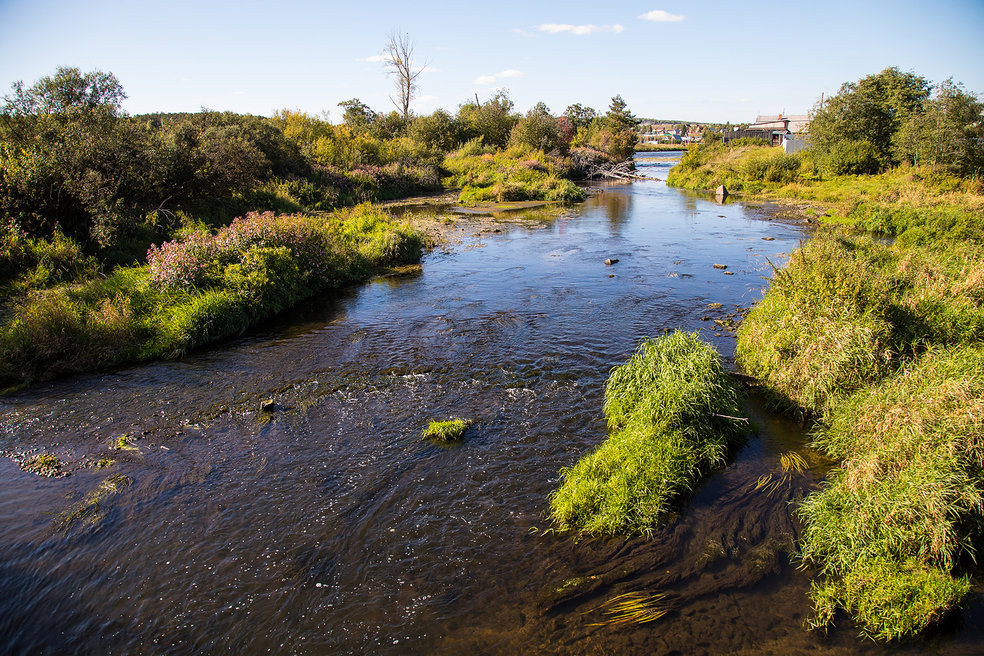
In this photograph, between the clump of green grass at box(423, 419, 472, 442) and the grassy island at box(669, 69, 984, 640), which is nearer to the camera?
the grassy island at box(669, 69, 984, 640)

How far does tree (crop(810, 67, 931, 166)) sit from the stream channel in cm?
4080

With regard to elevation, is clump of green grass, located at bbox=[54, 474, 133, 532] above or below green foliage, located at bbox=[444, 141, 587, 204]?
below

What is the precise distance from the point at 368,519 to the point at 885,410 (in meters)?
8.07

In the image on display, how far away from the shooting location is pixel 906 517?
6215 mm

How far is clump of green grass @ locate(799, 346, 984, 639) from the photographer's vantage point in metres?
5.68

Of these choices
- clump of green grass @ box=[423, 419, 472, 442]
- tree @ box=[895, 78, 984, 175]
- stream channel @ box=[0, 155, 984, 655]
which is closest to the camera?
stream channel @ box=[0, 155, 984, 655]

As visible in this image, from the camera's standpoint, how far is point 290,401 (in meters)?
10.7

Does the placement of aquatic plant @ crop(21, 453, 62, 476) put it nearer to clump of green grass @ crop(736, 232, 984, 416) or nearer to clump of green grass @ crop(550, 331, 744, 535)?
clump of green grass @ crop(550, 331, 744, 535)

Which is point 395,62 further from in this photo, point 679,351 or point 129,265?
point 679,351

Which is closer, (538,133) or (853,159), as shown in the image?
(853,159)

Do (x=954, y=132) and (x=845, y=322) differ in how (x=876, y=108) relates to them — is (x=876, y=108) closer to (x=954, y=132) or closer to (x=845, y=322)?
(x=954, y=132)

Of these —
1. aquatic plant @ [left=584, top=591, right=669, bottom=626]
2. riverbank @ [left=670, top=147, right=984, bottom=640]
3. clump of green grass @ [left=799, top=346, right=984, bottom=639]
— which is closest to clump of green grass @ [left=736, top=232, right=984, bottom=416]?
riverbank @ [left=670, top=147, right=984, bottom=640]

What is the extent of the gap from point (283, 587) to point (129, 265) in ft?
48.9

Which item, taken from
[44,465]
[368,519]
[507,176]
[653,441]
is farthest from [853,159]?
[44,465]
